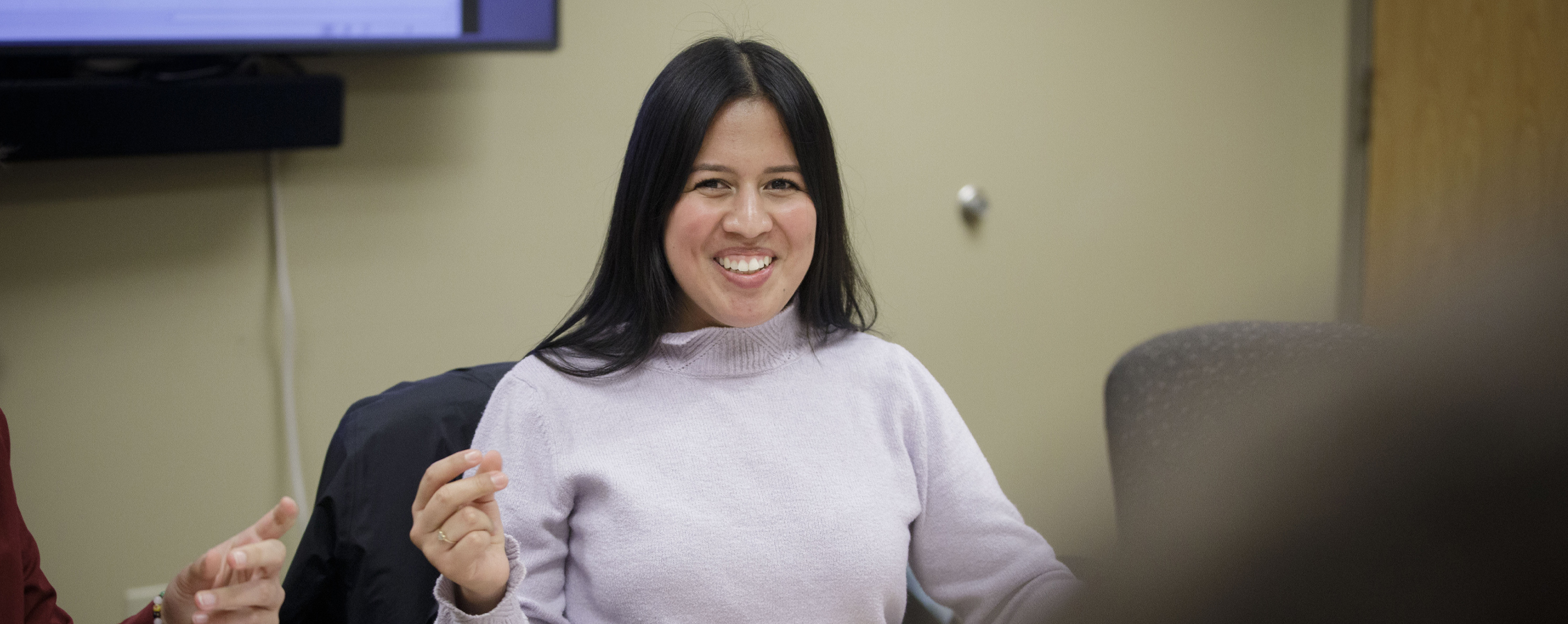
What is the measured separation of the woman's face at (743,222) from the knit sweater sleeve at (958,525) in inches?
7.5

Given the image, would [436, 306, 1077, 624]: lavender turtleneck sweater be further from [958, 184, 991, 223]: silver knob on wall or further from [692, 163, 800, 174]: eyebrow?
[958, 184, 991, 223]: silver knob on wall

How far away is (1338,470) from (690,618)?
0.98 metres

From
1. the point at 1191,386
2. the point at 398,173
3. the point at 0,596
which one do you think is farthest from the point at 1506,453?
the point at 398,173

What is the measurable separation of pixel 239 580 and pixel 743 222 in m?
0.55

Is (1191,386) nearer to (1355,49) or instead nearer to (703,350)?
(703,350)

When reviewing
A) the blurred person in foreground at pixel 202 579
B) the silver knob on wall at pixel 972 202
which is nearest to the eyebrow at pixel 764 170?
the blurred person in foreground at pixel 202 579

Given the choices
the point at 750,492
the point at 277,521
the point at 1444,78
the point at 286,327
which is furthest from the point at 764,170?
the point at 1444,78

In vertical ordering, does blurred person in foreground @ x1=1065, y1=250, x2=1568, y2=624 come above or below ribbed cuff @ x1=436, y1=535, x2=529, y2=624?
above

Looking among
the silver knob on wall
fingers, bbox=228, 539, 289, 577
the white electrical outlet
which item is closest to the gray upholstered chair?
fingers, bbox=228, 539, 289, 577

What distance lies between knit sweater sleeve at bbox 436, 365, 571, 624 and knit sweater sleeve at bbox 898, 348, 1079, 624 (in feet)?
1.21

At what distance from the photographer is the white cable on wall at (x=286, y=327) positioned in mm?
1831

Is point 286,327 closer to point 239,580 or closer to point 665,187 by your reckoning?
point 665,187

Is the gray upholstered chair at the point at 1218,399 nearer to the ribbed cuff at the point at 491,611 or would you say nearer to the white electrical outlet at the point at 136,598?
the ribbed cuff at the point at 491,611

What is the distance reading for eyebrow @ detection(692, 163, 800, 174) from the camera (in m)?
1.19
